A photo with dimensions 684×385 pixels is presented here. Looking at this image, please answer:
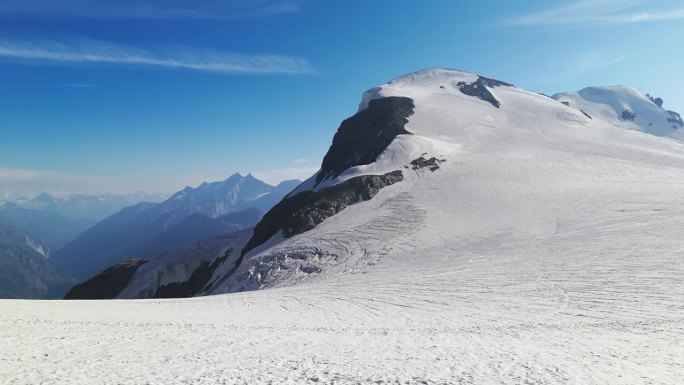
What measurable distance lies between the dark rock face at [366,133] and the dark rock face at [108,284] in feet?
150

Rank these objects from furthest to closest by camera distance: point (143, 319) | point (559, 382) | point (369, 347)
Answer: point (143, 319), point (369, 347), point (559, 382)

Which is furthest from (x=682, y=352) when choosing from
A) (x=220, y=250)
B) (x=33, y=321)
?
(x=220, y=250)

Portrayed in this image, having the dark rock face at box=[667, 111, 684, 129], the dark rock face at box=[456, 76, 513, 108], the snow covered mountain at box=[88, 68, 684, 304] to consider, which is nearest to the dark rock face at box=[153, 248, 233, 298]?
the snow covered mountain at box=[88, 68, 684, 304]

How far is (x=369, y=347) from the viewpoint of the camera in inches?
584

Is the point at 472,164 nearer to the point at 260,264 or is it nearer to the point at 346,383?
the point at 260,264

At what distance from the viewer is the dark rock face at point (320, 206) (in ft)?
176

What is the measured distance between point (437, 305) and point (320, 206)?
111 feet

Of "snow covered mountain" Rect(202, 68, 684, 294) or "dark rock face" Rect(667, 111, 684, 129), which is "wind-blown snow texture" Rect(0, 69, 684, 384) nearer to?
"snow covered mountain" Rect(202, 68, 684, 294)

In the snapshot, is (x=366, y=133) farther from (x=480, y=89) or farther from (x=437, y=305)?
(x=437, y=305)

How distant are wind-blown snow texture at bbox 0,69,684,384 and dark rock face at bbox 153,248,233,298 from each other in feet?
70.6

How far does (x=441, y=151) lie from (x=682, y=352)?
60.6 metres

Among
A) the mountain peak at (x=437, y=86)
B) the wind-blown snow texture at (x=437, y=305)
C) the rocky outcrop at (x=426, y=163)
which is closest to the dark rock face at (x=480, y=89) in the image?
the mountain peak at (x=437, y=86)

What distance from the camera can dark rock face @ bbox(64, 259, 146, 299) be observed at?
81375 millimetres

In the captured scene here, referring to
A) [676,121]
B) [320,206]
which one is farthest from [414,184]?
[676,121]
